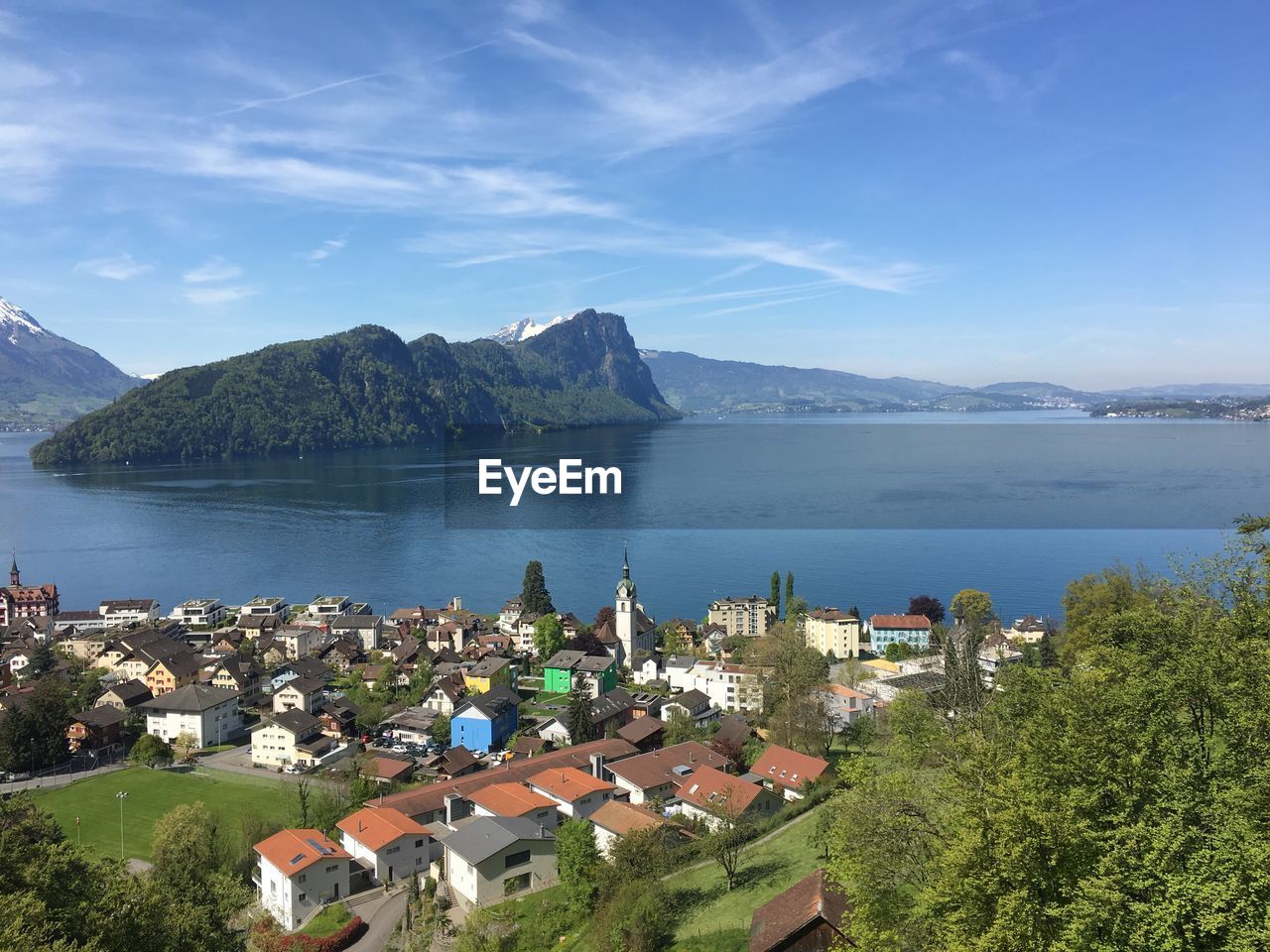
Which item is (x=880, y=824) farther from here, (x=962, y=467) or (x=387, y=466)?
(x=387, y=466)

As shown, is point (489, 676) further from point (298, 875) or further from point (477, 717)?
point (298, 875)

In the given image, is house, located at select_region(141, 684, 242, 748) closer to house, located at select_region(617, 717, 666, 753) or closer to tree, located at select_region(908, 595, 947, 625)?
house, located at select_region(617, 717, 666, 753)

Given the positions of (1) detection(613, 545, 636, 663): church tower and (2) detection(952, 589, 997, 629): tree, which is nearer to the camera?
(2) detection(952, 589, 997, 629): tree

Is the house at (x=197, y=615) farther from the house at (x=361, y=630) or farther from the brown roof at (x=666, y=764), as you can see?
the brown roof at (x=666, y=764)

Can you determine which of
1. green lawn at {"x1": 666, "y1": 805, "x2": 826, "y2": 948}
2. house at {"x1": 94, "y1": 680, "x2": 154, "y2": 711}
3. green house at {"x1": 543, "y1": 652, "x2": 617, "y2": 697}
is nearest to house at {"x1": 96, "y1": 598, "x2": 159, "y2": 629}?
house at {"x1": 94, "y1": 680, "x2": 154, "y2": 711}

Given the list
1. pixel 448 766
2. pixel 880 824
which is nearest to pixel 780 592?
pixel 448 766

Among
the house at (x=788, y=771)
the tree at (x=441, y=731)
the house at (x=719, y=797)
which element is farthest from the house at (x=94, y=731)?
the house at (x=788, y=771)
